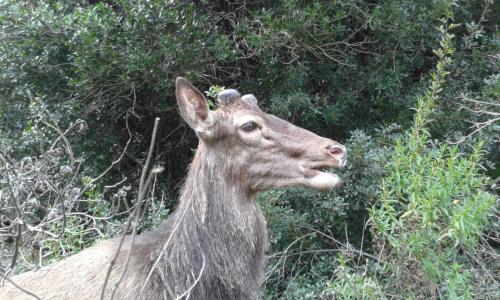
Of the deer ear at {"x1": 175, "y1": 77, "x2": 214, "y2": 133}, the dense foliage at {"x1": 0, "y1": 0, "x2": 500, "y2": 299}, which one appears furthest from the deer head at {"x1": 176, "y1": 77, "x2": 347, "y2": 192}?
the dense foliage at {"x1": 0, "y1": 0, "x2": 500, "y2": 299}

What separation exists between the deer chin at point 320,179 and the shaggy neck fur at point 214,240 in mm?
388

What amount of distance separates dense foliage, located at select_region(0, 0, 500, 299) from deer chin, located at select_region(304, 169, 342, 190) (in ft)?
5.63

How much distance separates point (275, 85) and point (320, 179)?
122 inches

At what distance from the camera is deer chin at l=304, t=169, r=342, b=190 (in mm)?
3818

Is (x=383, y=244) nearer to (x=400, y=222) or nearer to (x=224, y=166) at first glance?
(x=400, y=222)

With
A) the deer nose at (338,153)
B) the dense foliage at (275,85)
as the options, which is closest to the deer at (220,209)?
the deer nose at (338,153)

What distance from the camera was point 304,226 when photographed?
6.04 meters

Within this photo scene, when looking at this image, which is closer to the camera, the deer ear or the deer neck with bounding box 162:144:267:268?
the deer neck with bounding box 162:144:267:268

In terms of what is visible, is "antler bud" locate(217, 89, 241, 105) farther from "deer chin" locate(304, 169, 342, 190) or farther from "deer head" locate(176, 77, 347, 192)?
"deer chin" locate(304, 169, 342, 190)

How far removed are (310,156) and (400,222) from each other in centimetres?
68

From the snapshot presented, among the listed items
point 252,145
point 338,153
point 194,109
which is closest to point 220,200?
point 252,145

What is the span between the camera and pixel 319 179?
386cm

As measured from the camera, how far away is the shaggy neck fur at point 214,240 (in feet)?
12.5

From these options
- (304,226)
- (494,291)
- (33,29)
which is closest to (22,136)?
(33,29)
